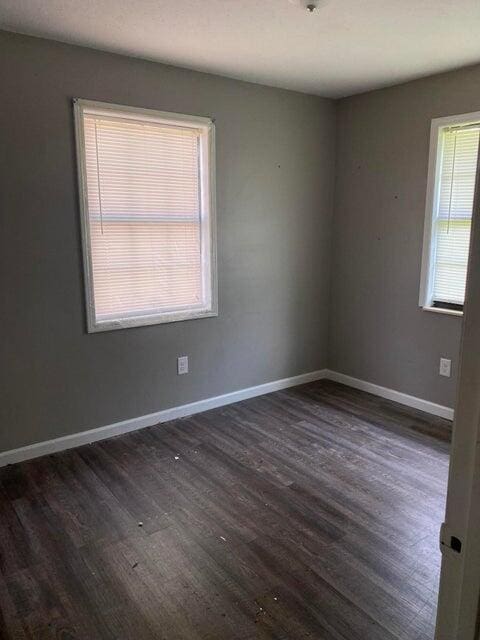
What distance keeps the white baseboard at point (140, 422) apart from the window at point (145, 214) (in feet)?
2.29

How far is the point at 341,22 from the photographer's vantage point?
7.88ft

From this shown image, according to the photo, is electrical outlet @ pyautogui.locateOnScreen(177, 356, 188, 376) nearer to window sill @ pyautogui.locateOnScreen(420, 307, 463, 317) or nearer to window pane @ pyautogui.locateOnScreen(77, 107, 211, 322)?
window pane @ pyautogui.locateOnScreen(77, 107, 211, 322)

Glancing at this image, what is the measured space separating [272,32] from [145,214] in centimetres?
134

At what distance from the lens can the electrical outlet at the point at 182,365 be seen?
3465 mm

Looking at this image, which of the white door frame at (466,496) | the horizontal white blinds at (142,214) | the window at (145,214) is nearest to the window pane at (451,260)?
the window at (145,214)

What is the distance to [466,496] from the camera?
0.55m

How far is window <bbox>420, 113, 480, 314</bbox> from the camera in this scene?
10.5 ft

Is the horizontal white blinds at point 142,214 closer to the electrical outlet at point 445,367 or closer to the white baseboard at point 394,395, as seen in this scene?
the white baseboard at point 394,395

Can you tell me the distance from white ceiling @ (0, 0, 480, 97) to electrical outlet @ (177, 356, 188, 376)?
202 centimetres

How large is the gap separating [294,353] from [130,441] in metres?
1.70

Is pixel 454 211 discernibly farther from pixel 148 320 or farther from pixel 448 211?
pixel 148 320

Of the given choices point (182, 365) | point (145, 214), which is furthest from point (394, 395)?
point (145, 214)

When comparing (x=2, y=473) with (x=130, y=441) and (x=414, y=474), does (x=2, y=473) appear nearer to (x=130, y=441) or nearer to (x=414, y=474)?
(x=130, y=441)

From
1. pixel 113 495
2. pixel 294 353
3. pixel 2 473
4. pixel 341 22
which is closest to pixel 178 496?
pixel 113 495
